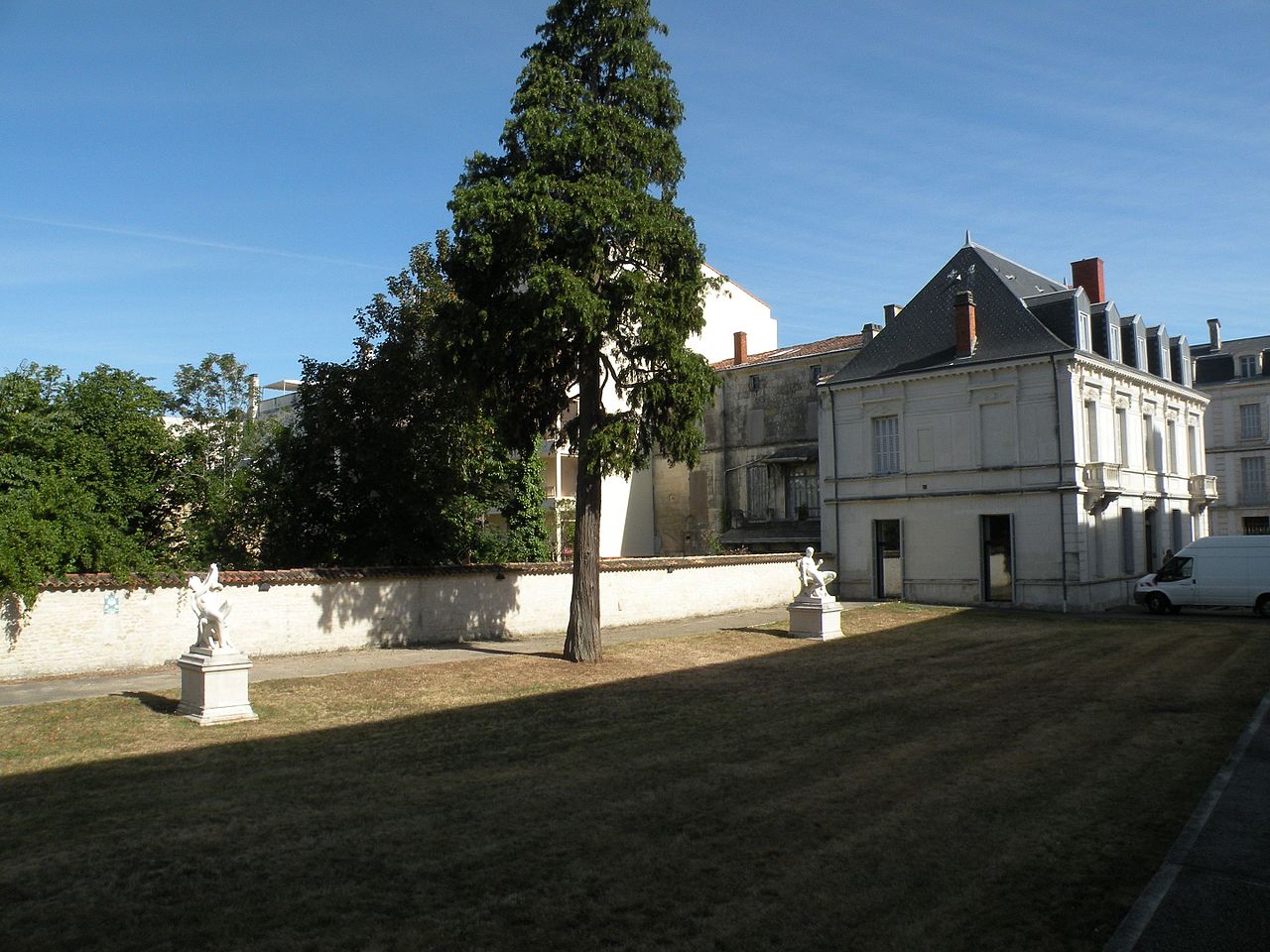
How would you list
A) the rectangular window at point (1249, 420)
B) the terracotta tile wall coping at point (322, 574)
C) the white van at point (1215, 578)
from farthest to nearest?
the rectangular window at point (1249, 420)
the white van at point (1215, 578)
the terracotta tile wall coping at point (322, 574)

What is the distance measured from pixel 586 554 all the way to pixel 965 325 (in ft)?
55.7

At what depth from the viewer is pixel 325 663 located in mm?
15625

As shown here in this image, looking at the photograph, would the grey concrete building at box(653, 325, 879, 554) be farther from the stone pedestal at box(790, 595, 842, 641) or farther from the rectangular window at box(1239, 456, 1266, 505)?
the rectangular window at box(1239, 456, 1266, 505)

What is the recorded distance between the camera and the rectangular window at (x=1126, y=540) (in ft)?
94.6

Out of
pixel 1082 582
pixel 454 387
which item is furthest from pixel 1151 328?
pixel 454 387

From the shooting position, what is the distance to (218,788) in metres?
8.03

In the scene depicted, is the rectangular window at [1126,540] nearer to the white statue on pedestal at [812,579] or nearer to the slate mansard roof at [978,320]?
the slate mansard roof at [978,320]

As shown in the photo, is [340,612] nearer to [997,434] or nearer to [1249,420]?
[997,434]

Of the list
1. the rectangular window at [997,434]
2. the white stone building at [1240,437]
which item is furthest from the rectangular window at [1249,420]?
the rectangular window at [997,434]

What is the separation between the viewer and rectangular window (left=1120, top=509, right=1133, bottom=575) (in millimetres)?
28844

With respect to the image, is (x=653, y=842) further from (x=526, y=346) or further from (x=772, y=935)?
(x=526, y=346)

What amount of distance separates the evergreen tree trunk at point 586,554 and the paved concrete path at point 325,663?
5.10ft

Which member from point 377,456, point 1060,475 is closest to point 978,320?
point 1060,475

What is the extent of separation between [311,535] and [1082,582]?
64.4ft
